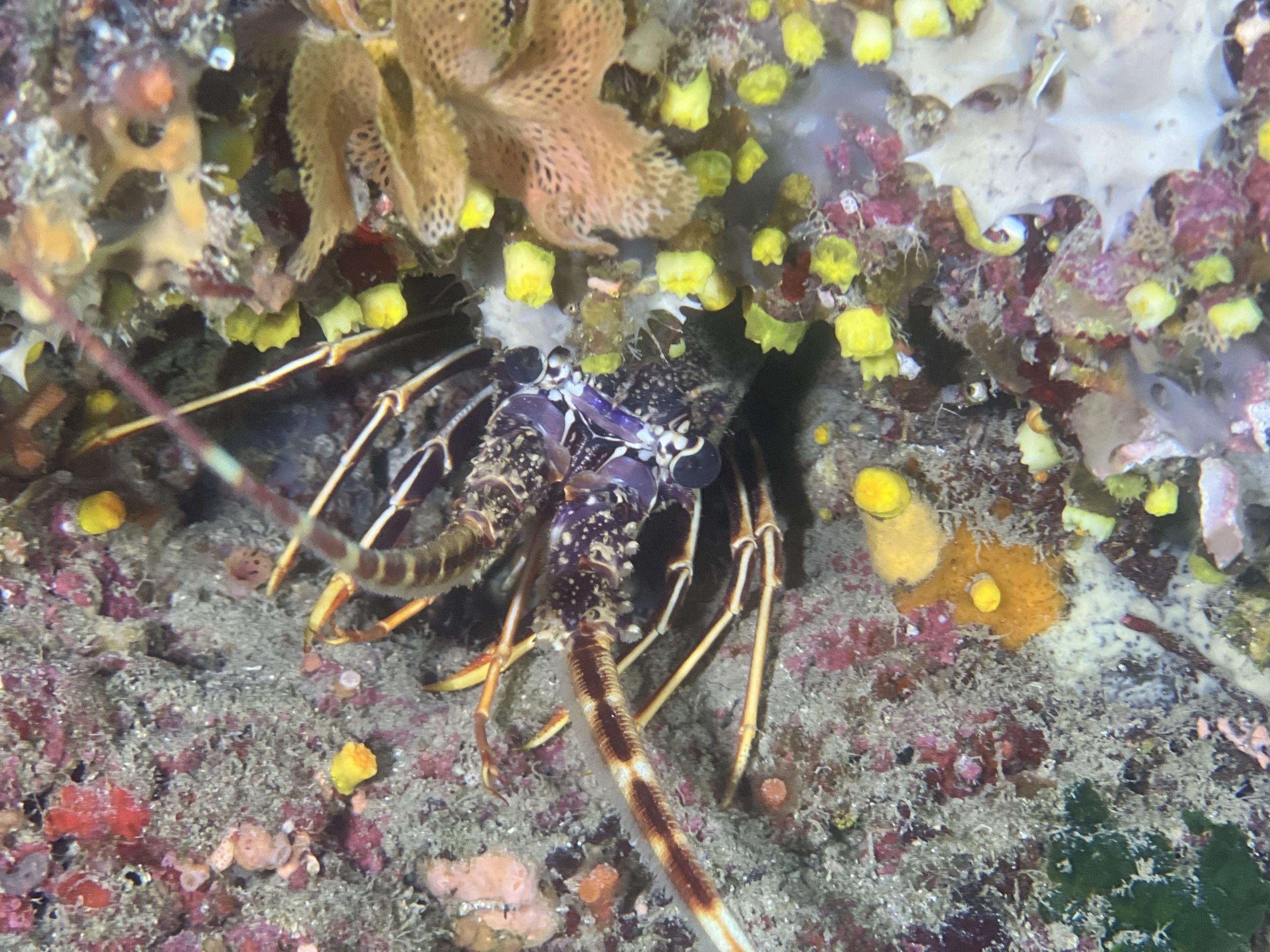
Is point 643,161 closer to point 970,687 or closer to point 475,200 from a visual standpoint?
point 475,200

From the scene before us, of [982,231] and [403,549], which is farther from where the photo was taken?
[403,549]

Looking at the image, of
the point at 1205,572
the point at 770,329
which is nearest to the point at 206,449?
the point at 770,329

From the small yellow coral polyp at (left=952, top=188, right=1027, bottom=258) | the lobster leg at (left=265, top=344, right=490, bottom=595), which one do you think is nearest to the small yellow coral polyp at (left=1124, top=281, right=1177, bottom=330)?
the small yellow coral polyp at (left=952, top=188, right=1027, bottom=258)

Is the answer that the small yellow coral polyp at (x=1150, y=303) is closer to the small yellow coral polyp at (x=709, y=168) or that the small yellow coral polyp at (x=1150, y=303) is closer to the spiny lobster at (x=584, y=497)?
the small yellow coral polyp at (x=709, y=168)

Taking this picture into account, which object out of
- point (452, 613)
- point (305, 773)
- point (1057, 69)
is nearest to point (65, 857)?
point (305, 773)

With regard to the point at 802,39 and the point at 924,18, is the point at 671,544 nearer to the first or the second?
the point at 802,39

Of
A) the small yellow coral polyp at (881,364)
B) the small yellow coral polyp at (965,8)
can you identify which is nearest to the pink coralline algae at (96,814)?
the small yellow coral polyp at (881,364)

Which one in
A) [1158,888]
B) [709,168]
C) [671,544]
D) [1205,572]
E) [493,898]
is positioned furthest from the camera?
[671,544]
